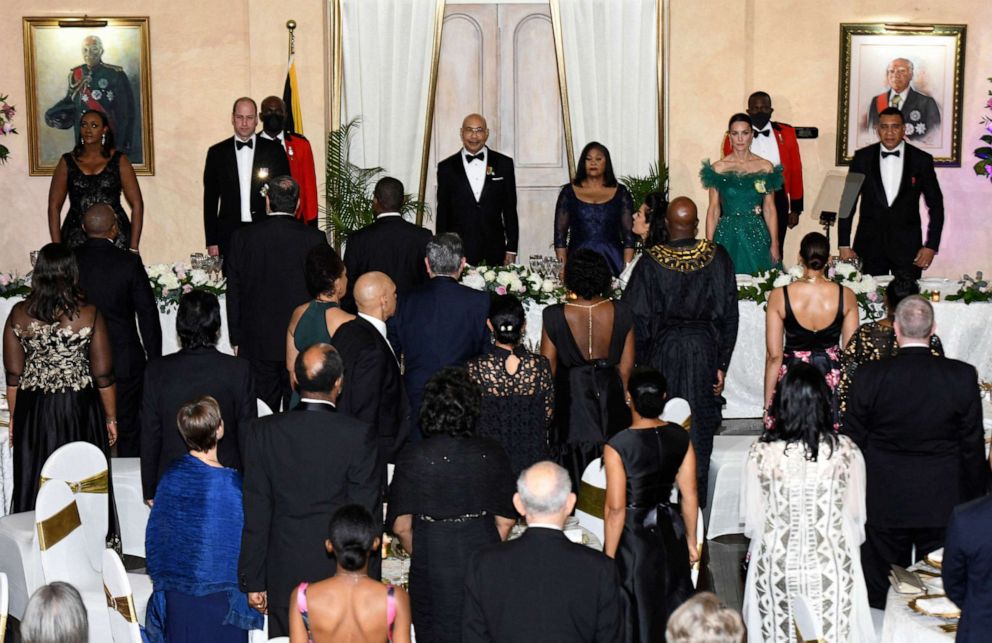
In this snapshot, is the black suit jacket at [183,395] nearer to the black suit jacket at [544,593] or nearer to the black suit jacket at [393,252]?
the black suit jacket at [544,593]

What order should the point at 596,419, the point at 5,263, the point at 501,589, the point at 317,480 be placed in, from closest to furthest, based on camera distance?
the point at 501,589, the point at 317,480, the point at 596,419, the point at 5,263

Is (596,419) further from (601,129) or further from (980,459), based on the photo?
(601,129)

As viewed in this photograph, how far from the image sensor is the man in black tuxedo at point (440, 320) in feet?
20.9

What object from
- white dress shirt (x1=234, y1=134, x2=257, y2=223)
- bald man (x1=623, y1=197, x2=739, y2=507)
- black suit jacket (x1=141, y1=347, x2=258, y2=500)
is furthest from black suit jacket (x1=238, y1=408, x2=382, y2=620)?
white dress shirt (x1=234, y1=134, x2=257, y2=223)

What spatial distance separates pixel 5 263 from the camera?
39.1ft

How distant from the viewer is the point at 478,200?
9852mm

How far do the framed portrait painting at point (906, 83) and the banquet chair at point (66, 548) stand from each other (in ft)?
27.9

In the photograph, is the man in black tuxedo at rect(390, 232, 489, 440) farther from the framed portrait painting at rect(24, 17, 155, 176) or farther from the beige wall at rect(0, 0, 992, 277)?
the framed portrait painting at rect(24, 17, 155, 176)

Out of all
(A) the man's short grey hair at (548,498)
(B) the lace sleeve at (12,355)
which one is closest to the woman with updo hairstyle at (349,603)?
(A) the man's short grey hair at (548,498)

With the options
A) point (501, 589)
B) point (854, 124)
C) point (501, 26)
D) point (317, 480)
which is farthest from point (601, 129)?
point (501, 589)

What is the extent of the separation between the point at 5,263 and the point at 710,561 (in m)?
7.59

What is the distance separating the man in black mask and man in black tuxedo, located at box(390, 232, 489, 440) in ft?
11.4

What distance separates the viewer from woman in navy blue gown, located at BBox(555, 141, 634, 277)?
919 cm

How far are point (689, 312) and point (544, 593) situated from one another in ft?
11.5
